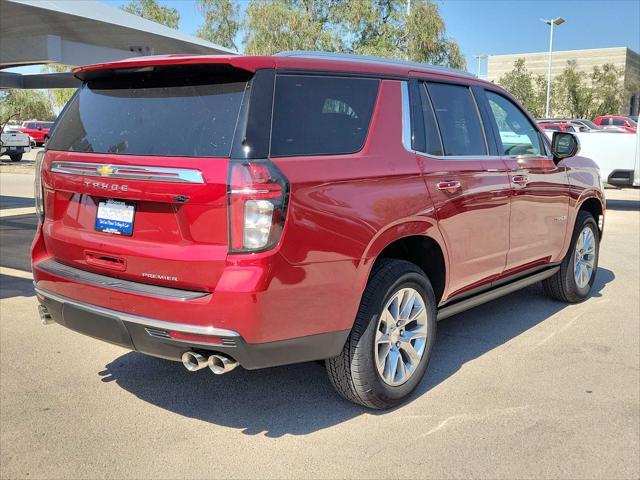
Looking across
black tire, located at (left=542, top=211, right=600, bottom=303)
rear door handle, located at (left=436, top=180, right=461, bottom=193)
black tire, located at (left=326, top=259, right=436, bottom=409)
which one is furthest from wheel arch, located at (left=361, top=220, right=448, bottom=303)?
black tire, located at (left=542, top=211, right=600, bottom=303)

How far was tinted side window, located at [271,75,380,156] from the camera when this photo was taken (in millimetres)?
3076

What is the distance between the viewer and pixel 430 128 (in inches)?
157

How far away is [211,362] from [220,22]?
35.1 meters

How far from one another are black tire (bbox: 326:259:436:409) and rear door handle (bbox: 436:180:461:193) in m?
0.55

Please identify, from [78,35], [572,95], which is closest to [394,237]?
[78,35]

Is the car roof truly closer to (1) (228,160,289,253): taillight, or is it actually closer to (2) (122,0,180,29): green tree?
(1) (228,160,289,253): taillight

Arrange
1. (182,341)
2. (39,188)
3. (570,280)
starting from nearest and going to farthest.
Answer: (182,341)
(39,188)
(570,280)

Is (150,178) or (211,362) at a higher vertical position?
(150,178)

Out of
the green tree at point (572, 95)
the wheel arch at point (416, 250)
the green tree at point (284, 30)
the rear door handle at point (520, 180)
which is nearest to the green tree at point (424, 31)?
the green tree at point (284, 30)

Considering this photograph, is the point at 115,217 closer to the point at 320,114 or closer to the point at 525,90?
the point at 320,114

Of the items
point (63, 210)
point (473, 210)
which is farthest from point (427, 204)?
point (63, 210)

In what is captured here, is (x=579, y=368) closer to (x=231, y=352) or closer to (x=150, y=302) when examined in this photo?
(x=231, y=352)

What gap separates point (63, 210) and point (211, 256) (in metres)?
1.10

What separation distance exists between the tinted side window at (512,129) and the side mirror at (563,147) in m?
0.17
